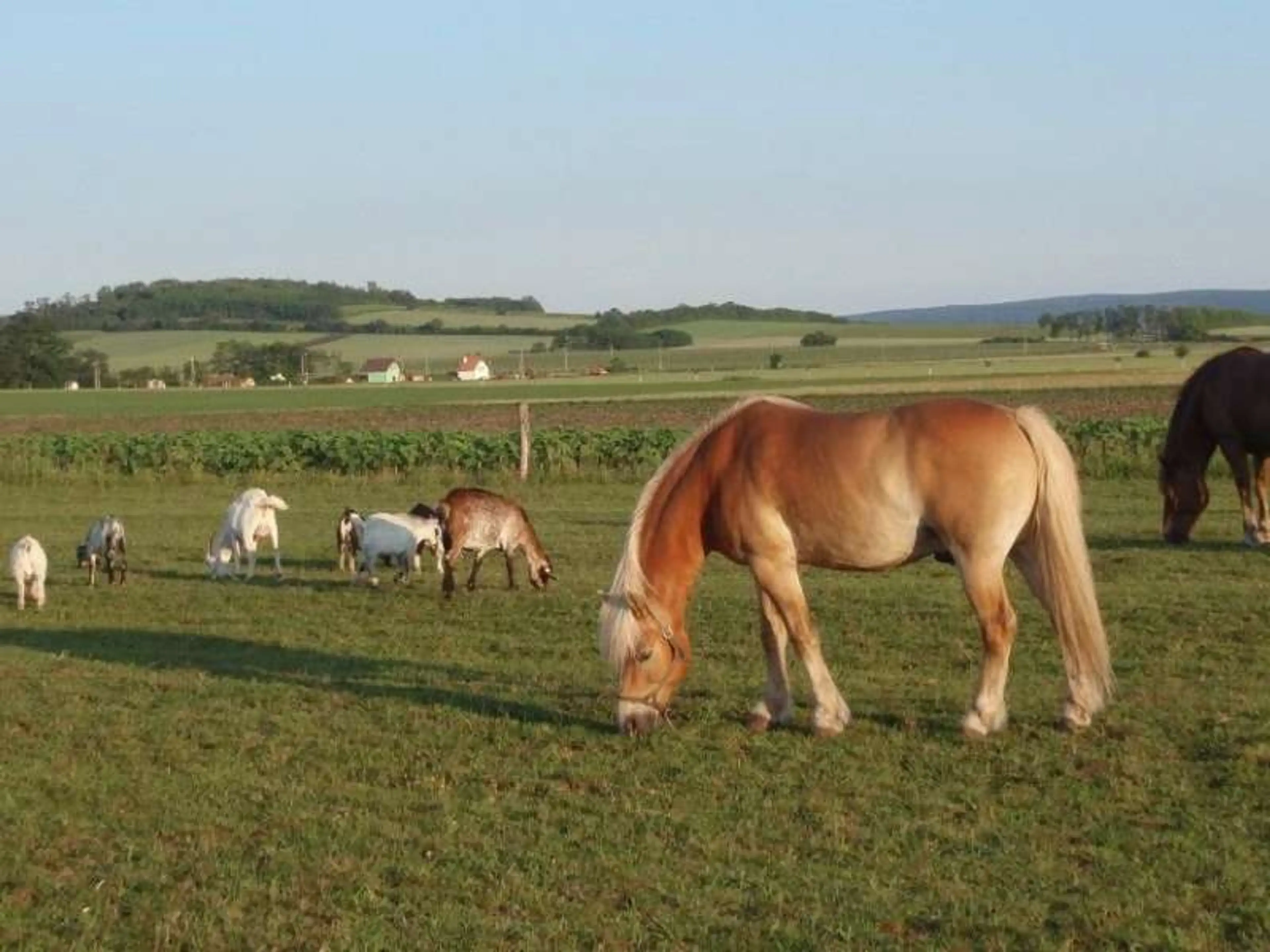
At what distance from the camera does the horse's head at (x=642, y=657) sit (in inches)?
376

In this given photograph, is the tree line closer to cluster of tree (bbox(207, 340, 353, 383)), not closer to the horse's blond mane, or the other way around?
cluster of tree (bbox(207, 340, 353, 383))

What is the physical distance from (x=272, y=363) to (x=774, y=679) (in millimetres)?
104674

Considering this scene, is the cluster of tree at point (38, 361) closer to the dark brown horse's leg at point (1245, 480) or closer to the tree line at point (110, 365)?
the tree line at point (110, 365)

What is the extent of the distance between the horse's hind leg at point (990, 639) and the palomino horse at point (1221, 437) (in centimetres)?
1047

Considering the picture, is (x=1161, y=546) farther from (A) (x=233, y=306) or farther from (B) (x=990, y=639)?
(A) (x=233, y=306)

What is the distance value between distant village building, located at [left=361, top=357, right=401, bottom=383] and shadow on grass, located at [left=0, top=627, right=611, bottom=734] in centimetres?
9294

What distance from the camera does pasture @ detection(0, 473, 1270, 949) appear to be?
664cm

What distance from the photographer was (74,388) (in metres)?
97.7

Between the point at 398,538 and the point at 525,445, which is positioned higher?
the point at 398,538

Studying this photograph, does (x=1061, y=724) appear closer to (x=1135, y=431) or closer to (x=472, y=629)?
(x=472, y=629)

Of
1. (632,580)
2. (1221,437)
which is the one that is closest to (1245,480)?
(1221,437)

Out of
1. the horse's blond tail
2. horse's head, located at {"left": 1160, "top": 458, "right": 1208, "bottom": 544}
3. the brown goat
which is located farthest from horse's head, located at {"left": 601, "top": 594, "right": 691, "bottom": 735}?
horse's head, located at {"left": 1160, "top": 458, "right": 1208, "bottom": 544}

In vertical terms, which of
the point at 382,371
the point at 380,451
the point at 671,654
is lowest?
the point at 382,371

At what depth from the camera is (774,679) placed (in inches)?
391
